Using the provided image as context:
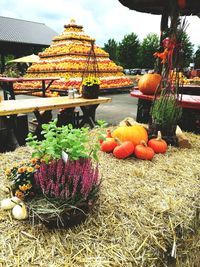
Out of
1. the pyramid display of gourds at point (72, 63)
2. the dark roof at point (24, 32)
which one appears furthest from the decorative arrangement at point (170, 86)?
the dark roof at point (24, 32)

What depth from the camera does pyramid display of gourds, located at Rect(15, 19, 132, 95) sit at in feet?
49.0

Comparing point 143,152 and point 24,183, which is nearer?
point 24,183

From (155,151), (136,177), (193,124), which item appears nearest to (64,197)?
(136,177)

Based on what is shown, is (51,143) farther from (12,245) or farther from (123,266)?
(123,266)

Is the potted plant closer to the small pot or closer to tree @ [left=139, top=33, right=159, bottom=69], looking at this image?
the small pot

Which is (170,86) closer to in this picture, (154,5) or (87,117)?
(154,5)

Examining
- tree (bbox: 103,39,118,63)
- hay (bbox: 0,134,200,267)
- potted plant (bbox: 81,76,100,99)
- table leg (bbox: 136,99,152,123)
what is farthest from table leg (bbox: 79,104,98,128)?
tree (bbox: 103,39,118,63)

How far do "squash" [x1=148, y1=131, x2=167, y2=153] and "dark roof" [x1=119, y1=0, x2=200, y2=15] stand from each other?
3.30 meters

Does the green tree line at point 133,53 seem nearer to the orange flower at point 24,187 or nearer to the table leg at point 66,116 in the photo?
the table leg at point 66,116

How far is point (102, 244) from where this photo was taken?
155 cm

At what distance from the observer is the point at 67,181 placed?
1.69 m

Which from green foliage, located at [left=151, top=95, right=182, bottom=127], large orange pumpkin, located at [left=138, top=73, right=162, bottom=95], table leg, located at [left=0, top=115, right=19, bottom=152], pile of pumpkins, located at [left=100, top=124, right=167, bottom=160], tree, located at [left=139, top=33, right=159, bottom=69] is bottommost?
table leg, located at [left=0, top=115, right=19, bottom=152]

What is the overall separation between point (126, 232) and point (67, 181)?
527 millimetres

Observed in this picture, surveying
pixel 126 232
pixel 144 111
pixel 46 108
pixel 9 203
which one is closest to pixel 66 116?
pixel 46 108
